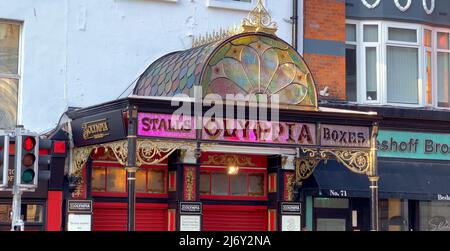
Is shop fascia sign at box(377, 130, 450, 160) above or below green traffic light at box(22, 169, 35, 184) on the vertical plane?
above

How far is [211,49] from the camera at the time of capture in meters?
14.1

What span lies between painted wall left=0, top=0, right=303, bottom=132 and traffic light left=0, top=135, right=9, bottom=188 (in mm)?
6742

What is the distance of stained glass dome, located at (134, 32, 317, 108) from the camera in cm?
1413

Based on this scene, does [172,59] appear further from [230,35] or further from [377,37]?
[377,37]

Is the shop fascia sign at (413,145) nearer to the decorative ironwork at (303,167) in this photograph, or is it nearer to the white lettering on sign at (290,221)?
the decorative ironwork at (303,167)

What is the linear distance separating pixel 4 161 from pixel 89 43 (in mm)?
7844

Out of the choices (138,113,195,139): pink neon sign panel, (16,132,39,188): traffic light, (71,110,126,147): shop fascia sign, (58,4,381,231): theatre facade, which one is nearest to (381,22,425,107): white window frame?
(58,4,381,231): theatre facade

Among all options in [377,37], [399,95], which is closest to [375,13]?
[377,37]

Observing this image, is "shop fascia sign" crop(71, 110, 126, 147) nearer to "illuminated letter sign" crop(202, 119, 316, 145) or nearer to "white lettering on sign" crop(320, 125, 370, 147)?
"illuminated letter sign" crop(202, 119, 316, 145)

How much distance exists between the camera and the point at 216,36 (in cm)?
1573

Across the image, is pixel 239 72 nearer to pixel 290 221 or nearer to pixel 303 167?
pixel 303 167

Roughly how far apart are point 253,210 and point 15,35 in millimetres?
6337

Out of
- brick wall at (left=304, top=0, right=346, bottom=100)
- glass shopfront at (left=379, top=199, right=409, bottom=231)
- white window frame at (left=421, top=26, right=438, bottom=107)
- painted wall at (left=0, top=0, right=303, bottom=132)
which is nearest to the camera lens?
painted wall at (left=0, top=0, right=303, bottom=132)

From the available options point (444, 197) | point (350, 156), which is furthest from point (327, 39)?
point (444, 197)
